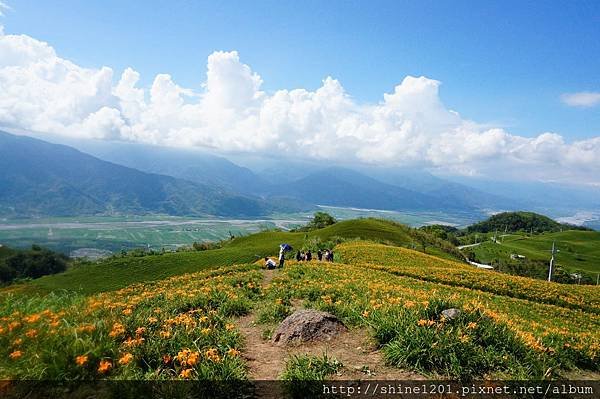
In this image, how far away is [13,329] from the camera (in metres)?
7.62

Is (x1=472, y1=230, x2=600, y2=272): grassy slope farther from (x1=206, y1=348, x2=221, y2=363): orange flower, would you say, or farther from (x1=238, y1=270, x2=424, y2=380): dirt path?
(x1=206, y1=348, x2=221, y2=363): orange flower

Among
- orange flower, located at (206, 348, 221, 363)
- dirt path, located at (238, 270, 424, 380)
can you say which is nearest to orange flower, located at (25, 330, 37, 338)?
orange flower, located at (206, 348, 221, 363)

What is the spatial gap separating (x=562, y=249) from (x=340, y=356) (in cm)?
17965

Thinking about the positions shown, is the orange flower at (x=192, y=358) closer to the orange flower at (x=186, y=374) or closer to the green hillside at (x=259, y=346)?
the green hillside at (x=259, y=346)

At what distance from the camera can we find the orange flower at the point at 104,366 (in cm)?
633

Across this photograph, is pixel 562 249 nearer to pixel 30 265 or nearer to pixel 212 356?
pixel 212 356

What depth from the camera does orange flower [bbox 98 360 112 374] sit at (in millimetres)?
6328

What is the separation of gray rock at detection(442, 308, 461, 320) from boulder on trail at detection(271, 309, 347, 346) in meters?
2.75

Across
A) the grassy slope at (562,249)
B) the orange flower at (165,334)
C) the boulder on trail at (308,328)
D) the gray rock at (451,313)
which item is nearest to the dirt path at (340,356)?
the boulder on trail at (308,328)

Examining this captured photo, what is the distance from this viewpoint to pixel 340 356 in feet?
27.2

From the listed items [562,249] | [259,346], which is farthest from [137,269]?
[562,249]

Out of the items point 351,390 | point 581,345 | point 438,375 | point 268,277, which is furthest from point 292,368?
point 268,277

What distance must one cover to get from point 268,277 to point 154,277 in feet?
87.2

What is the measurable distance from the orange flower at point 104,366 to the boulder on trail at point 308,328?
4.23 m
